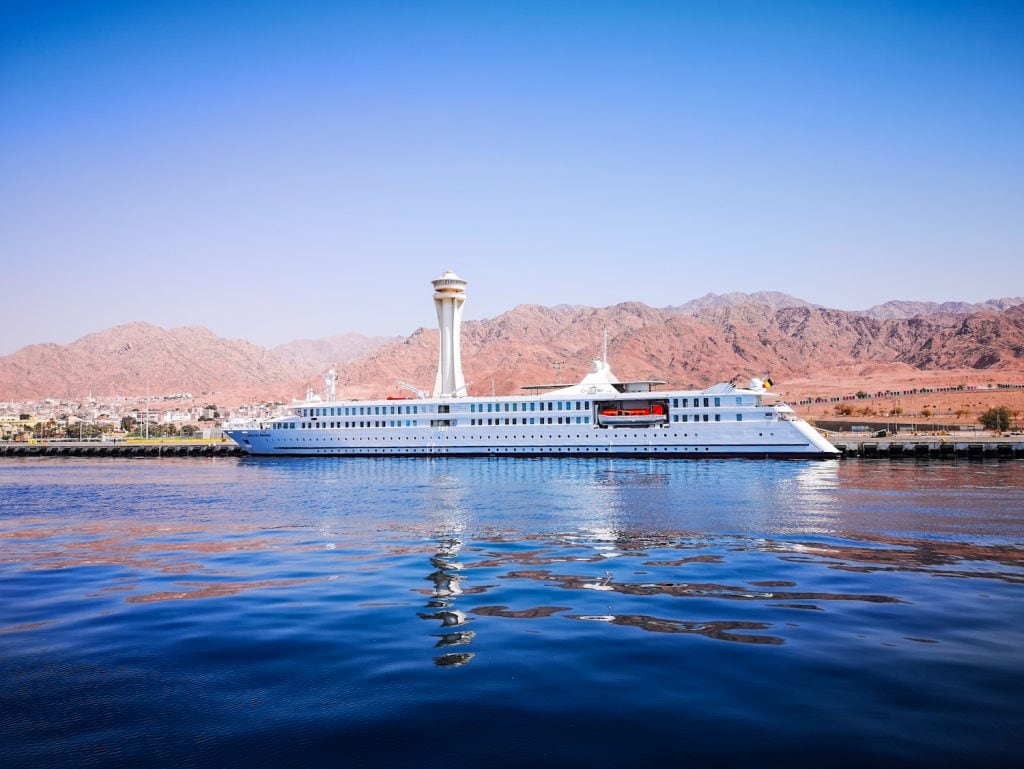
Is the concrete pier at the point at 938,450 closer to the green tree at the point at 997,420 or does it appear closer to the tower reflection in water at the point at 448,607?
the green tree at the point at 997,420

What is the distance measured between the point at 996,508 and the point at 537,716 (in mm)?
27238

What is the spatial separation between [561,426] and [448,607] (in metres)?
53.4

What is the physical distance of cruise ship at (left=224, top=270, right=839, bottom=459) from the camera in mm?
61656

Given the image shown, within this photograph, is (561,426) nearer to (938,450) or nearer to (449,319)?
(449,319)

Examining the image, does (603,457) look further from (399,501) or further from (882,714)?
(882,714)

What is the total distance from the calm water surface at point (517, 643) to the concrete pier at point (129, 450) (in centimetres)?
6823

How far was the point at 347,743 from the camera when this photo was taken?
8.17m

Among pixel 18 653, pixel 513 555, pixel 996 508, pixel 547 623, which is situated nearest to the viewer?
pixel 18 653

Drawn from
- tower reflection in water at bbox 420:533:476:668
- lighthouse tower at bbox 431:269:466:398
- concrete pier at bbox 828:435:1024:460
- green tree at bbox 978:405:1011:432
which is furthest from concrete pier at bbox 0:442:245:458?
green tree at bbox 978:405:1011:432

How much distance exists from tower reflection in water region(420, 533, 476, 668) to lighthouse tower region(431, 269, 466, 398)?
205 feet

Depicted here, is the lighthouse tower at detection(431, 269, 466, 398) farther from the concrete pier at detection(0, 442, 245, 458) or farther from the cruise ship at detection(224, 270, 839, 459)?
the concrete pier at detection(0, 442, 245, 458)

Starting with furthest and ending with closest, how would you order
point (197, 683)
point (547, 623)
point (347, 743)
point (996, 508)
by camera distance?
1. point (996, 508)
2. point (547, 623)
3. point (197, 683)
4. point (347, 743)

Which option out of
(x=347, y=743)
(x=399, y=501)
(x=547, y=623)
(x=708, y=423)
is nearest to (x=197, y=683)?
(x=347, y=743)

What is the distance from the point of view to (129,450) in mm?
97812
